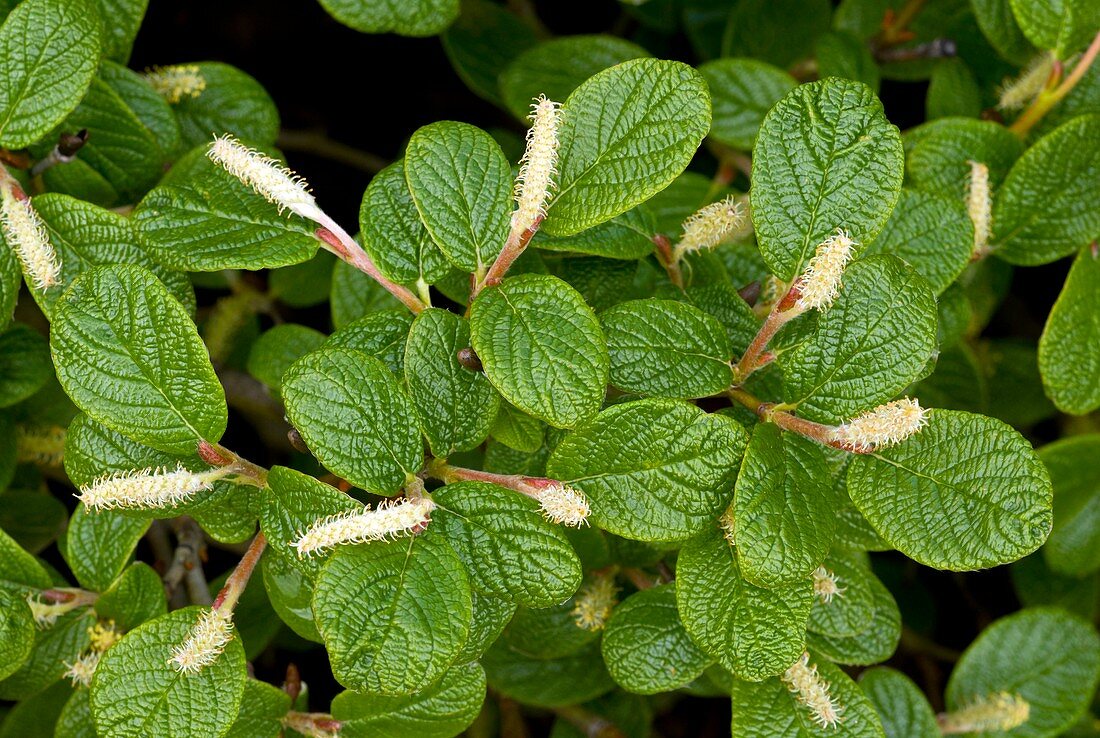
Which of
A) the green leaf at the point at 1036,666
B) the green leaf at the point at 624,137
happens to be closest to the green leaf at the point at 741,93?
the green leaf at the point at 624,137

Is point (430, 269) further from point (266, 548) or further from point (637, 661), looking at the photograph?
point (637, 661)

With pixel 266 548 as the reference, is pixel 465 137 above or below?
above

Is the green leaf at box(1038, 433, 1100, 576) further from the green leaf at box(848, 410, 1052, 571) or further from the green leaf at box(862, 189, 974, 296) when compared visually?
the green leaf at box(848, 410, 1052, 571)

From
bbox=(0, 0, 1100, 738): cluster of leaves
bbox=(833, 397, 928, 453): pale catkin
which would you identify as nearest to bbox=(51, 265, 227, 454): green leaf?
bbox=(0, 0, 1100, 738): cluster of leaves

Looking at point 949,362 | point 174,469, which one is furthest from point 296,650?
point 949,362

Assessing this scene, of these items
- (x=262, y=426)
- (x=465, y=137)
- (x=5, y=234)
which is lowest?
(x=262, y=426)

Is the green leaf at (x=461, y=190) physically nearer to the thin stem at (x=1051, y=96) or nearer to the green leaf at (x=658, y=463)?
the green leaf at (x=658, y=463)

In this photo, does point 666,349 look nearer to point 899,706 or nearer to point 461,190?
point 461,190
